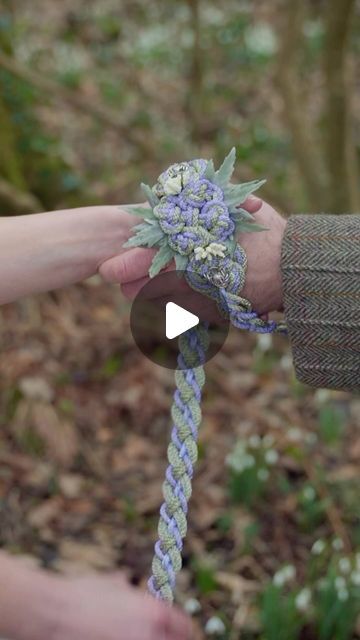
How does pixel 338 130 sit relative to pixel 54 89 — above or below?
below

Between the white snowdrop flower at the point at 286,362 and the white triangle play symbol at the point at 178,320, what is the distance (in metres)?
1.35

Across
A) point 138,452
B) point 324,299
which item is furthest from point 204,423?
point 324,299

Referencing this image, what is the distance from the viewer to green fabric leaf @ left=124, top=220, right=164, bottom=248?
5.22 feet

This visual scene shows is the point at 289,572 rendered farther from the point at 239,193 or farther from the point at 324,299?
the point at 239,193

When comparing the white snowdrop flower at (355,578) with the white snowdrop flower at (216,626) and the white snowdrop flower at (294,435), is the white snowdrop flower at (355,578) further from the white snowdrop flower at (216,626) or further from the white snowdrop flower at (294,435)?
the white snowdrop flower at (294,435)

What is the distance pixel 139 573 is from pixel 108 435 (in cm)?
55

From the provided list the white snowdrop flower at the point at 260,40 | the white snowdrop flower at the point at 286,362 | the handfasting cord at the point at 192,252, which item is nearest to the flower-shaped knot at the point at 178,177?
the handfasting cord at the point at 192,252

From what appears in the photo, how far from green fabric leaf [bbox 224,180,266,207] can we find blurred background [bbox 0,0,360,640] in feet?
2.78

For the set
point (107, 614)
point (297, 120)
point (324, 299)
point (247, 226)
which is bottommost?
point (297, 120)

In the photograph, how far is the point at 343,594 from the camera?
196cm

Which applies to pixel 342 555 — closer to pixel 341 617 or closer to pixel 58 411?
pixel 341 617

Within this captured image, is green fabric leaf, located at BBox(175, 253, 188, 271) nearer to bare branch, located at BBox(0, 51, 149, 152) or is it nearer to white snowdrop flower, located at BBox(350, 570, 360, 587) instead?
white snowdrop flower, located at BBox(350, 570, 360, 587)

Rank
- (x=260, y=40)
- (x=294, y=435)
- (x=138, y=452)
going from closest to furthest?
(x=294, y=435)
(x=138, y=452)
(x=260, y=40)

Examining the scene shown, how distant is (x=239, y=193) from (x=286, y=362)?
4.85 feet
